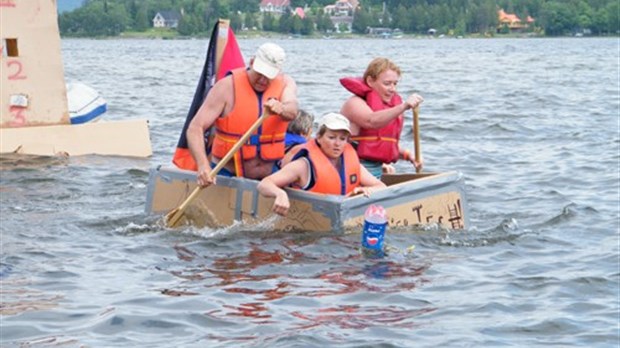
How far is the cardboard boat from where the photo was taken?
9844 millimetres

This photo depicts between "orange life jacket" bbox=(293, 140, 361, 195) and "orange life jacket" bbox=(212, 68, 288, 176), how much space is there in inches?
20.1

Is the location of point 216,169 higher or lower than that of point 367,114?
lower

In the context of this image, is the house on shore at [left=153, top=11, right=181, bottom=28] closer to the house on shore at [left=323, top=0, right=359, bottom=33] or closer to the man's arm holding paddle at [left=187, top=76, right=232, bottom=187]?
the house on shore at [left=323, top=0, right=359, bottom=33]

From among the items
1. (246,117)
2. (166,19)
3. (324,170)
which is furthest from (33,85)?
(166,19)

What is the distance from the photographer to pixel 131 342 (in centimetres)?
750

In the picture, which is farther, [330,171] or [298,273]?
[330,171]

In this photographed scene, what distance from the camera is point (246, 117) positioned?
10.6m

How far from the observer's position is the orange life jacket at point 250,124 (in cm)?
1055

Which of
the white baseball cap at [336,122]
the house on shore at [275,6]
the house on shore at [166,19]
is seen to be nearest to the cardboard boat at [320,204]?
the white baseball cap at [336,122]

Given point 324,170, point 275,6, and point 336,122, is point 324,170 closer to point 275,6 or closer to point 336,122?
point 336,122

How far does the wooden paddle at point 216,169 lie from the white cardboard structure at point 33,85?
15.5 ft

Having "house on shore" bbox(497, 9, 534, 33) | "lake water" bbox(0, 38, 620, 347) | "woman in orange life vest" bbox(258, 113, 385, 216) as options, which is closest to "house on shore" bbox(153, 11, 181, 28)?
"house on shore" bbox(497, 9, 534, 33)

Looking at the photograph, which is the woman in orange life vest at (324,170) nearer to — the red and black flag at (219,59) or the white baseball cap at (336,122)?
the white baseball cap at (336,122)

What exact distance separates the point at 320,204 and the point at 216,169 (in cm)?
93
